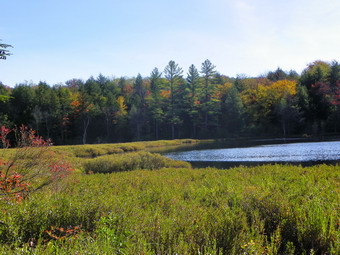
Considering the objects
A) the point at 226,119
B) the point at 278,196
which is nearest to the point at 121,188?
the point at 278,196

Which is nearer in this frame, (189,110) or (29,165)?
(29,165)

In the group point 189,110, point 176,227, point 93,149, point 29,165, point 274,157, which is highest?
point 189,110

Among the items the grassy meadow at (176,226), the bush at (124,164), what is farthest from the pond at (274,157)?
the grassy meadow at (176,226)

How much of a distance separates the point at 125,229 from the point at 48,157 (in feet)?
19.4

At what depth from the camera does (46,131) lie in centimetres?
6209

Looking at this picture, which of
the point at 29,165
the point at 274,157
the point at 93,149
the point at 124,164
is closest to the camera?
the point at 29,165

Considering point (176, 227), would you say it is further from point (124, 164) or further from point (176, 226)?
point (124, 164)

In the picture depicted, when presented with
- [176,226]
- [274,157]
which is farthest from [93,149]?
[176,226]

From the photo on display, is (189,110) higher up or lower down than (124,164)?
higher up

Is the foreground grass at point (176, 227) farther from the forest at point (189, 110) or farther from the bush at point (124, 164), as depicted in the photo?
the forest at point (189, 110)

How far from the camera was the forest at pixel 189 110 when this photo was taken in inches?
2133

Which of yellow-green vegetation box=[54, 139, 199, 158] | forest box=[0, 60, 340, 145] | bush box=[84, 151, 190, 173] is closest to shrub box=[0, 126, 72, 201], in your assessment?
bush box=[84, 151, 190, 173]

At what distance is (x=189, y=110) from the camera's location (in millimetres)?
65938

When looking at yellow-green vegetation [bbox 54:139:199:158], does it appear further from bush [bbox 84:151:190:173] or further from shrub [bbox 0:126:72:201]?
shrub [bbox 0:126:72:201]
